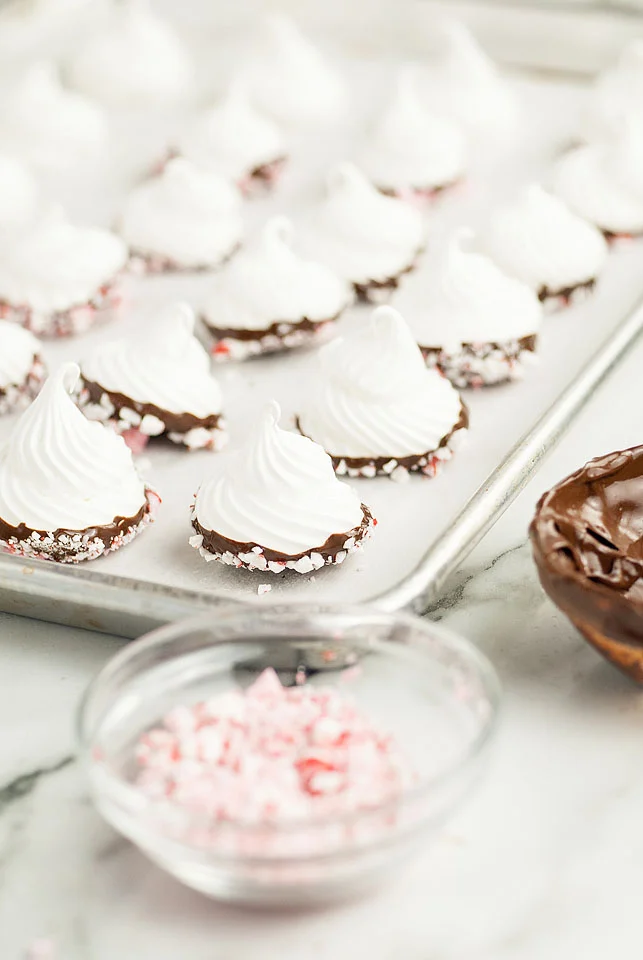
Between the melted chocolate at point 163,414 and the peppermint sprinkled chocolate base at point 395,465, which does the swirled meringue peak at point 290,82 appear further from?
the peppermint sprinkled chocolate base at point 395,465

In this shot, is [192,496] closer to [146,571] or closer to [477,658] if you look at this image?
[146,571]

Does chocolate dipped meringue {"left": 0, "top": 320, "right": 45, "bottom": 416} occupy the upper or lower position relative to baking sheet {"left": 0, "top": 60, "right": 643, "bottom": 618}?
lower

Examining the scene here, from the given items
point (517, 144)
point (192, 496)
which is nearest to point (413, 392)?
point (192, 496)

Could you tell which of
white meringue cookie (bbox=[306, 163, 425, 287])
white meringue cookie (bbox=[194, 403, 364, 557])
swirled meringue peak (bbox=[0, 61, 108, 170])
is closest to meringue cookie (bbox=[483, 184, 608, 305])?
white meringue cookie (bbox=[306, 163, 425, 287])

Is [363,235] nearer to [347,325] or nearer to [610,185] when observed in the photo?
[347,325]

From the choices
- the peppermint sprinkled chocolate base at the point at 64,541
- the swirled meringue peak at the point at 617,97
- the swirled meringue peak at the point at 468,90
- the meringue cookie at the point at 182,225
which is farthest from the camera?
the swirled meringue peak at the point at 468,90

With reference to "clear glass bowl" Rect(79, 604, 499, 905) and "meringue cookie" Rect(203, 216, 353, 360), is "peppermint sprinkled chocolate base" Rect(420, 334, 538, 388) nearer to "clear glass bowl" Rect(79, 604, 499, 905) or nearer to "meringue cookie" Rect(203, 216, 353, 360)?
"meringue cookie" Rect(203, 216, 353, 360)

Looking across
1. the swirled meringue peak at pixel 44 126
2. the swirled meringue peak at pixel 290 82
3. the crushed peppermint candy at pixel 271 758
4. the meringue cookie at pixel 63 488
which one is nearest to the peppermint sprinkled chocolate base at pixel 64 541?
the meringue cookie at pixel 63 488
